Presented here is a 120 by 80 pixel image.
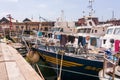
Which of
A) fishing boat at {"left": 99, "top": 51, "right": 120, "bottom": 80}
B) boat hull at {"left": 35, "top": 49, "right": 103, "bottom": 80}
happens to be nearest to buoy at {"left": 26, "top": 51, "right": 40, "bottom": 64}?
boat hull at {"left": 35, "top": 49, "right": 103, "bottom": 80}

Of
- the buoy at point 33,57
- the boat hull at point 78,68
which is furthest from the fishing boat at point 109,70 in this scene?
the buoy at point 33,57

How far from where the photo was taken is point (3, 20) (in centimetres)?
7319

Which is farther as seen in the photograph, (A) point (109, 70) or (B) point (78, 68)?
(B) point (78, 68)

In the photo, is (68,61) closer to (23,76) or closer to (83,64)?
(83,64)

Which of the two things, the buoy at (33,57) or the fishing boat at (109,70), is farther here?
the buoy at (33,57)

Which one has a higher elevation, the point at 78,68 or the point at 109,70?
the point at 109,70

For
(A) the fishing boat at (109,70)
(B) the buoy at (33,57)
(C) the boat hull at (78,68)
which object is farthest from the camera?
(B) the buoy at (33,57)

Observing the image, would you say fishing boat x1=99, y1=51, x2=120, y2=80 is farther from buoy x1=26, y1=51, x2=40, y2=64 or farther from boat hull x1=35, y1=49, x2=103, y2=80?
buoy x1=26, y1=51, x2=40, y2=64

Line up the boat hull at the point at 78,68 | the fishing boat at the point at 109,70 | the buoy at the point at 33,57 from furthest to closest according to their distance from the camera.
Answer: the buoy at the point at 33,57 < the boat hull at the point at 78,68 < the fishing boat at the point at 109,70

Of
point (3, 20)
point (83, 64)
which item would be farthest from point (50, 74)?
point (3, 20)

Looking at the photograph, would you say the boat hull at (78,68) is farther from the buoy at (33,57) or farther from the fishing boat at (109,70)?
the buoy at (33,57)

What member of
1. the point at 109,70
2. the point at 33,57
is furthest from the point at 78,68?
the point at 33,57

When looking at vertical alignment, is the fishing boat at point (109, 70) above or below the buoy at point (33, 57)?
above

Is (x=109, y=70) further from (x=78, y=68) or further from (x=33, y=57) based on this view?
(x=33, y=57)
